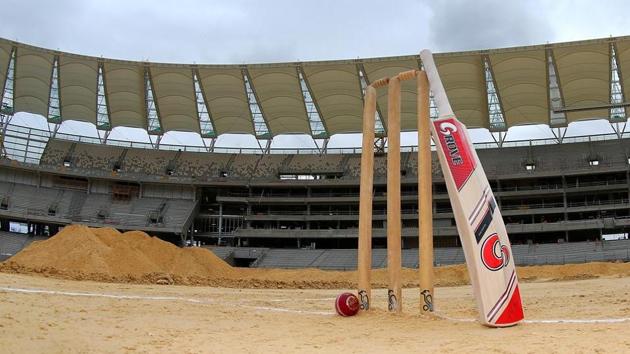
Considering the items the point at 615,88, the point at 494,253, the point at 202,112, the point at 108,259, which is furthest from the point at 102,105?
the point at 494,253

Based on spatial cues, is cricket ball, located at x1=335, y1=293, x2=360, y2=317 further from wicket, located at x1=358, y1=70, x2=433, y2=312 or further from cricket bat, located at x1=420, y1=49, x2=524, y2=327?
cricket bat, located at x1=420, y1=49, x2=524, y2=327

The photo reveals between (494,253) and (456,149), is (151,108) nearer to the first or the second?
(456,149)

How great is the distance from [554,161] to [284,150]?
28.7 metres

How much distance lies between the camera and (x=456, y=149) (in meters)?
12.7

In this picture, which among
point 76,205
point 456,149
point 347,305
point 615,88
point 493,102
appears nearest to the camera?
point 456,149

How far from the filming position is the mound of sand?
32.0 m

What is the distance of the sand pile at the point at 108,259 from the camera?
102ft

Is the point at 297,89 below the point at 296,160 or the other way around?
the other way around

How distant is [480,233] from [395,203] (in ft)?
11.2

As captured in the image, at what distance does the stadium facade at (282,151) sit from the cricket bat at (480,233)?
35758 mm

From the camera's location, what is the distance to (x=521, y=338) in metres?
9.70

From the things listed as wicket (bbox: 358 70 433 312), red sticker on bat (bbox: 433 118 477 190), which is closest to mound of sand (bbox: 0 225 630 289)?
wicket (bbox: 358 70 433 312)

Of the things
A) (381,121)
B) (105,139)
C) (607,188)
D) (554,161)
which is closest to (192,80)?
(105,139)

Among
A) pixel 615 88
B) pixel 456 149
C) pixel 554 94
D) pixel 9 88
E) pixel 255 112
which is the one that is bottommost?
pixel 456 149
